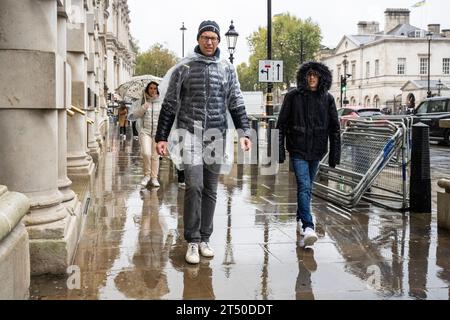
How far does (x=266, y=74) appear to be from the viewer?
1764cm

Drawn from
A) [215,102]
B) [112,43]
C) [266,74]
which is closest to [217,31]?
[215,102]

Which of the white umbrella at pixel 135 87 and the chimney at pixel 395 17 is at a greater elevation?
the chimney at pixel 395 17

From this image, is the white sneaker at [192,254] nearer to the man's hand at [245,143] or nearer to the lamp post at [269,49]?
the man's hand at [245,143]

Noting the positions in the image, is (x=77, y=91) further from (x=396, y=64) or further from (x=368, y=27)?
(x=368, y=27)

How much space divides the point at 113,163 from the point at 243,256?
922cm

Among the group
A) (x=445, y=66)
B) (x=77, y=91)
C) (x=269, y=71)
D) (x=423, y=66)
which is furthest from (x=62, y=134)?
(x=445, y=66)

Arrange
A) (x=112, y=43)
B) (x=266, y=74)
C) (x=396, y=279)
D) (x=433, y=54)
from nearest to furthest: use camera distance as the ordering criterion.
→ (x=396, y=279) → (x=266, y=74) → (x=112, y=43) → (x=433, y=54)

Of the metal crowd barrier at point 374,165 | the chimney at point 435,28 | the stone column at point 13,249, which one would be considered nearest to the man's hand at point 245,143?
the stone column at point 13,249

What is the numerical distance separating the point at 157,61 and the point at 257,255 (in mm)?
75870

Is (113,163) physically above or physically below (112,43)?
below

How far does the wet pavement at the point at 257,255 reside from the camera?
429 centimetres

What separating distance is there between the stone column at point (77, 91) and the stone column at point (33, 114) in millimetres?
4458
